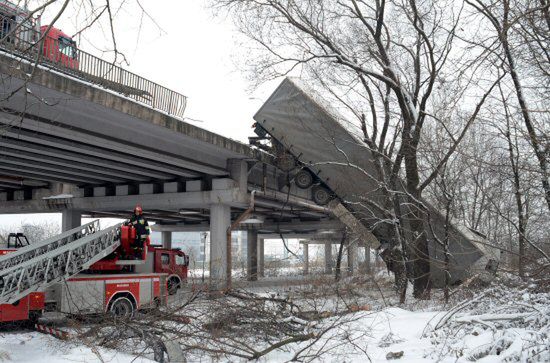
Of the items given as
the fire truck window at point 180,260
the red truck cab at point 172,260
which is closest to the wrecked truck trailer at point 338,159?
the red truck cab at point 172,260

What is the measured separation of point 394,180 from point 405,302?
3.46 m

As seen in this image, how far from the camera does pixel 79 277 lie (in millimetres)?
11977

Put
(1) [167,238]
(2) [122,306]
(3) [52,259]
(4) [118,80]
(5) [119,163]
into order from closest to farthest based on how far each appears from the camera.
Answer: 1. (3) [52,259]
2. (2) [122,306]
3. (4) [118,80]
4. (5) [119,163]
5. (1) [167,238]

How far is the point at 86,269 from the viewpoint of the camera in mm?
12438

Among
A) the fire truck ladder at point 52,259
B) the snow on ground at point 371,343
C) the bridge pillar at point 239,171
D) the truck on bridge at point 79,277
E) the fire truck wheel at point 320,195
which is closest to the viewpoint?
the snow on ground at point 371,343

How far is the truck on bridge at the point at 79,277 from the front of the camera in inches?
415

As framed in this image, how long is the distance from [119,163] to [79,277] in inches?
379

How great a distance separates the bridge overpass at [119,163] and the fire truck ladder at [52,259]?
9.52 ft

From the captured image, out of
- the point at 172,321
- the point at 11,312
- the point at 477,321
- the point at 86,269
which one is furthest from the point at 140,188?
the point at 477,321

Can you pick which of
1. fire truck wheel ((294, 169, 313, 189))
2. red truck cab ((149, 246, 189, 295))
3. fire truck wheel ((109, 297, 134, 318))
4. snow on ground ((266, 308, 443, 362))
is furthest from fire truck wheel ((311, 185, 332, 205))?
snow on ground ((266, 308, 443, 362))

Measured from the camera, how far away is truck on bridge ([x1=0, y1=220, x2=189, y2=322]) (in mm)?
10539

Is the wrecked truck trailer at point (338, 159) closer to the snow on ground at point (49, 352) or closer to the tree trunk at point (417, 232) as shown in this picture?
the tree trunk at point (417, 232)

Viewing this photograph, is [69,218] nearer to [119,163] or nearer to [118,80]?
[119,163]

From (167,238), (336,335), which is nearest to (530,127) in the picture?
(336,335)
